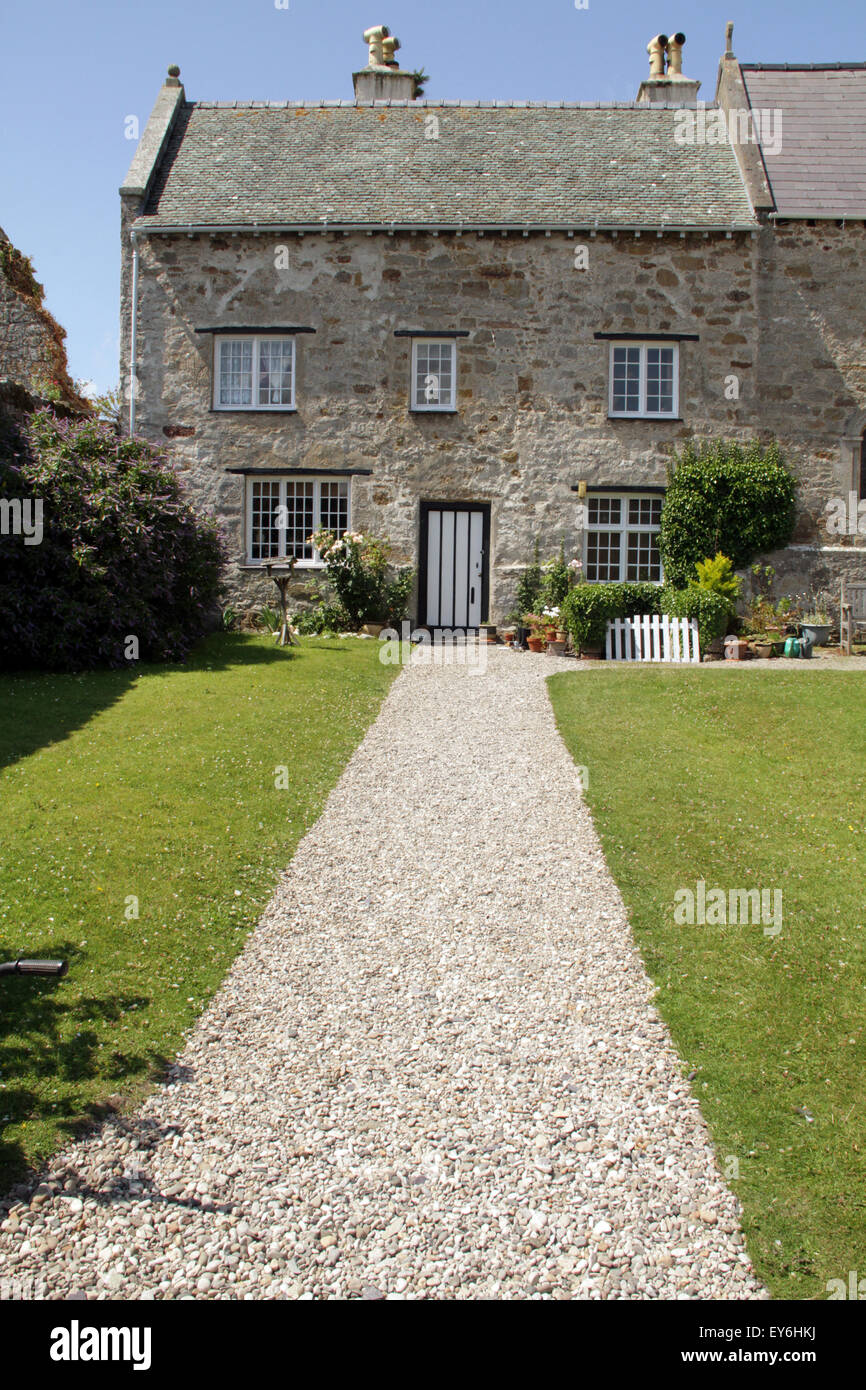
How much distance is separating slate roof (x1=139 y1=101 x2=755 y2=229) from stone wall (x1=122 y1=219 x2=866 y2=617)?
0.56 m

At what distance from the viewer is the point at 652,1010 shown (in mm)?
5258

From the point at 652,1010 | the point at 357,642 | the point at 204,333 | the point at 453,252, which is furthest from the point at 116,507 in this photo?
the point at 652,1010

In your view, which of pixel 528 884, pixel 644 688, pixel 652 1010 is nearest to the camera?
pixel 652 1010

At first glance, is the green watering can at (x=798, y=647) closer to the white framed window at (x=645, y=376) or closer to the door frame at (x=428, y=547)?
the white framed window at (x=645, y=376)

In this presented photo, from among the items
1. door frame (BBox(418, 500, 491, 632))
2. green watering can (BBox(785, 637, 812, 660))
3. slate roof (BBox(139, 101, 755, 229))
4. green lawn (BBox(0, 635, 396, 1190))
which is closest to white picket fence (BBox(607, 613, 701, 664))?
green watering can (BBox(785, 637, 812, 660))

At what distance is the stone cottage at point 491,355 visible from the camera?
19141 millimetres

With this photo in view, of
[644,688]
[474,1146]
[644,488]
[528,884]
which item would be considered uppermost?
[644,488]

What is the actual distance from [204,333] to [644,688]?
39.9ft

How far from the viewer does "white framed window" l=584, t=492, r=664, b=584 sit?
19562mm

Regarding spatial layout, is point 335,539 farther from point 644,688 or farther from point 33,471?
point 644,688

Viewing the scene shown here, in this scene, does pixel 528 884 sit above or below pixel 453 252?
below

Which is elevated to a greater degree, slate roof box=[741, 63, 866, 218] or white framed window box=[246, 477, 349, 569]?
slate roof box=[741, 63, 866, 218]

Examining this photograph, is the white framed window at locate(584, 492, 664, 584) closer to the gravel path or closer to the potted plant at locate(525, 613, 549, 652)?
the potted plant at locate(525, 613, 549, 652)
